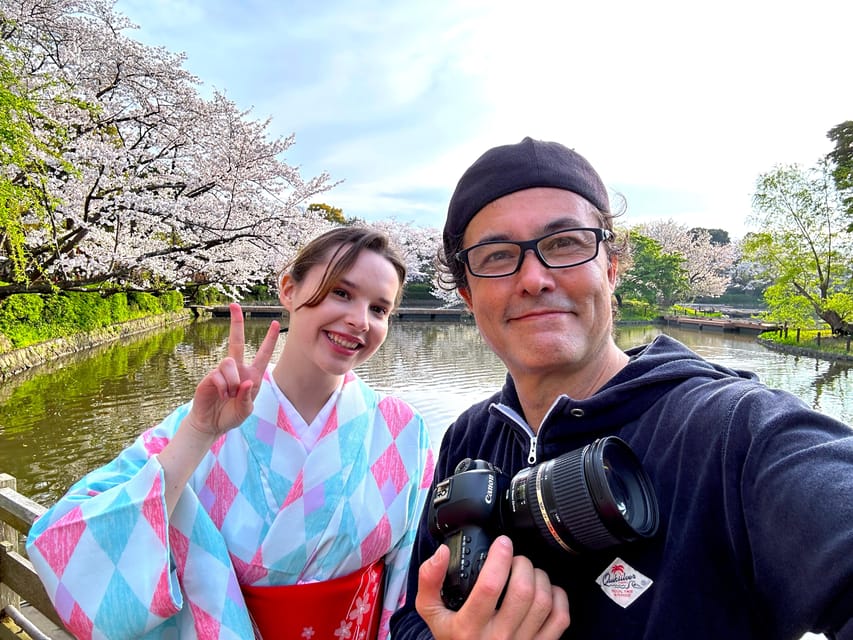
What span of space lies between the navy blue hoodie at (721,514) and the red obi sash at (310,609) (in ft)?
2.88

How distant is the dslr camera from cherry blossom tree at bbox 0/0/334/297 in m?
10.3

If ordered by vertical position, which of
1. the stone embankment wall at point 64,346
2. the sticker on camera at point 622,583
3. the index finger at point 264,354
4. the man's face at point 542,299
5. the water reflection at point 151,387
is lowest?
the water reflection at point 151,387

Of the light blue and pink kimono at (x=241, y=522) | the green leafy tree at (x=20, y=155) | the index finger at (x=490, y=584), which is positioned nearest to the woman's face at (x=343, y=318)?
the light blue and pink kimono at (x=241, y=522)

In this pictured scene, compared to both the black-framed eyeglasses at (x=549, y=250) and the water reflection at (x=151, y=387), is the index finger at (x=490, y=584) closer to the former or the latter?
the black-framed eyeglasses at (x=549, y=250)

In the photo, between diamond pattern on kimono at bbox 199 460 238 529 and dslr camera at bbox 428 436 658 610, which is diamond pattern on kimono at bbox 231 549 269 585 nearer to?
diamond pattern on kimono at bbox 199 460 238 529

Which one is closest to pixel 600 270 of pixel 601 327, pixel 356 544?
pixel 601 327

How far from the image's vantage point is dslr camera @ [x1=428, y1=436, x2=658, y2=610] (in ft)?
2.59

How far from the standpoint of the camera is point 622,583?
842 mm

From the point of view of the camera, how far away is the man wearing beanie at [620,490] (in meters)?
0.70

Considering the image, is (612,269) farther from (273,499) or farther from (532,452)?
(273,499)

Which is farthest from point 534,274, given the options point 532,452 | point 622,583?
point 622,583

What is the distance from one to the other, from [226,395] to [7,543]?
1865 mm

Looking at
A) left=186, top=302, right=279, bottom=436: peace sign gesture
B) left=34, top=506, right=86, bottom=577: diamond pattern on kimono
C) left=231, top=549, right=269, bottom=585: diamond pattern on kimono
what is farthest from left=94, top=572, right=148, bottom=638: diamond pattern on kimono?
left=186, top=302, right=279, bottom=436: peace sign gesture

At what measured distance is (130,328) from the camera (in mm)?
17547
